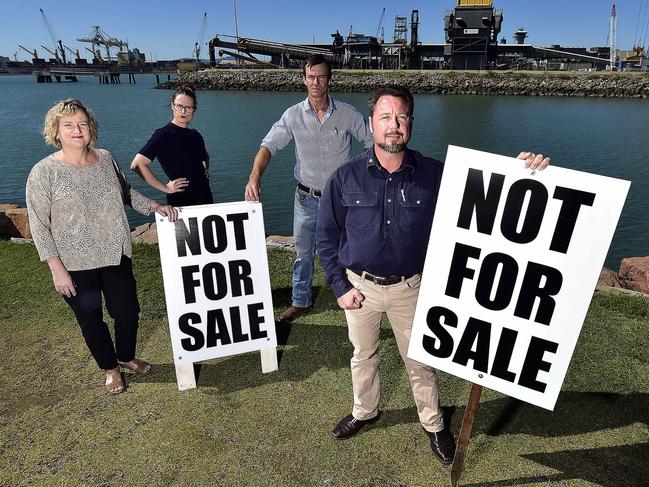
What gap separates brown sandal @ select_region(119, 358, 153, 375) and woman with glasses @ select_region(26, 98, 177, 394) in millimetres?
236

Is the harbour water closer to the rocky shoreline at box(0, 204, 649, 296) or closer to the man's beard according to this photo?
the rocky shoreline at box(0, 204, 649, 296)

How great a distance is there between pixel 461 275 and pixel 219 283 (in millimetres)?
2241

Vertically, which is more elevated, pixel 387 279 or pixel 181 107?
pixel 181 107

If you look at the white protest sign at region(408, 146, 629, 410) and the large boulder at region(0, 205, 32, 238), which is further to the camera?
the large boulder at region(0, 205, 32, 238)

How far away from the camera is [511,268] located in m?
2.53

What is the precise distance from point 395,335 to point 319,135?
224cm

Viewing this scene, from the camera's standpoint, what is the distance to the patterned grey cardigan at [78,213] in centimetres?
331

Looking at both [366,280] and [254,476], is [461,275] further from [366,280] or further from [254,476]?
[254,476]

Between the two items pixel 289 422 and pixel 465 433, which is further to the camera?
pixel 289 422

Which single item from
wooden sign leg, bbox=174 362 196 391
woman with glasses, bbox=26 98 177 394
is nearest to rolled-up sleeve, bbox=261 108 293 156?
woman with glasses, bbox=26 98 177 394

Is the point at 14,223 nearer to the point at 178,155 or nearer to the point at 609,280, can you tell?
the point at 178,155

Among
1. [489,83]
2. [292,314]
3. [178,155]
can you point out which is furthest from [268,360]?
[489,83]

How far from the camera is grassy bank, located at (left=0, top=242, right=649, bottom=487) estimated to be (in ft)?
10.1

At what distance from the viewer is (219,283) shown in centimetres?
402
